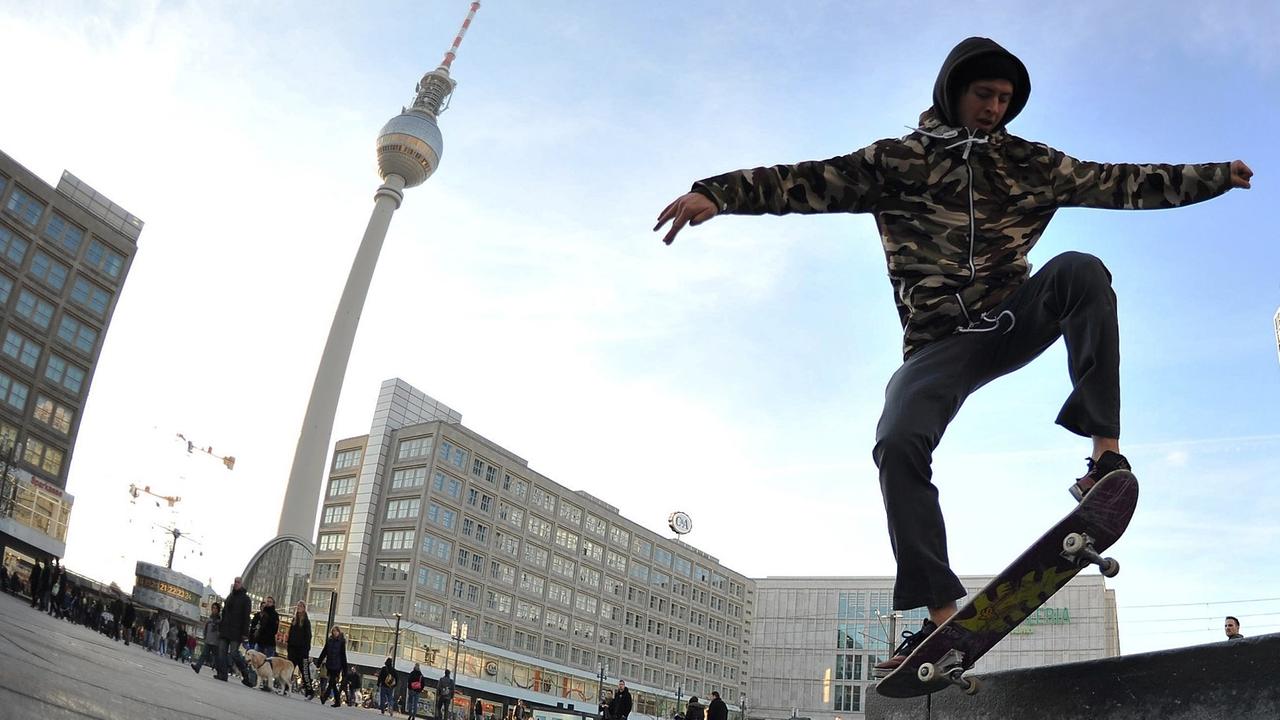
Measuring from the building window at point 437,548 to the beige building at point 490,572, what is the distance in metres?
0.13

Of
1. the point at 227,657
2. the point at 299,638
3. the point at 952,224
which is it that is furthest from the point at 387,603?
the point at 952,224

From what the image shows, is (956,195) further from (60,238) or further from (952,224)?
(60,238)

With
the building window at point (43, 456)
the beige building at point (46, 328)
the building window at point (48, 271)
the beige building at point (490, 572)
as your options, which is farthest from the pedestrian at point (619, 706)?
the building window at point (48, 271)

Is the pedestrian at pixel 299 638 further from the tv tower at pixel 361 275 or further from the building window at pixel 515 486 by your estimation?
the building window at pixel 515 486

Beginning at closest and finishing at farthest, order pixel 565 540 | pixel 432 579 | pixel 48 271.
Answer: pixel 48 271, pixel 432 579, pixel 565 540

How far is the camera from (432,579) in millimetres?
77750

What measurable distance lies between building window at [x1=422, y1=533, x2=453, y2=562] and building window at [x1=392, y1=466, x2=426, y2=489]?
5074 mm

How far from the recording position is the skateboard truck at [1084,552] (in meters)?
2.76

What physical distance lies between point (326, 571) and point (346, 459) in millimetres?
12189

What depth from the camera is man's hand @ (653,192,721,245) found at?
10.7 ft

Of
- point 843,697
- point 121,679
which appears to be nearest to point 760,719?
point 843,697

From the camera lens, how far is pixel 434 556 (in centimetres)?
7869

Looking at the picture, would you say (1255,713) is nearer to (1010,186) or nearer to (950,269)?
(950,269)

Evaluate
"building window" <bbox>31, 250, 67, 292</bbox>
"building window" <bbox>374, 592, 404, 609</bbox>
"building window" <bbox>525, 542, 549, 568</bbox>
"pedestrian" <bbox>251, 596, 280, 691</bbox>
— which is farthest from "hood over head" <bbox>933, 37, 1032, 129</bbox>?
"building window" <bbox>525, 542, 549, 568</bbox>
